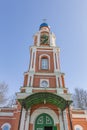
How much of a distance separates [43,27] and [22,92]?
11323mm

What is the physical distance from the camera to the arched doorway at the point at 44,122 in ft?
38.6

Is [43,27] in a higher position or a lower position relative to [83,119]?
higher

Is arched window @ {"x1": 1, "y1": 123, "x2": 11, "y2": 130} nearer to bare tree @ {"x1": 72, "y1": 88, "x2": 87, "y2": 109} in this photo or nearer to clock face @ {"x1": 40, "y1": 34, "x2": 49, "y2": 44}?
clock face @ {"x1": 40, "y1": 34, "x2": 49, "y2": 44}

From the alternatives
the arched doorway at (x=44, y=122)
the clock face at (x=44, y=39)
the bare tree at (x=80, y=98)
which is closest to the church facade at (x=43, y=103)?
the arched doorway at (x=44, y=122)

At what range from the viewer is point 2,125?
1275cm

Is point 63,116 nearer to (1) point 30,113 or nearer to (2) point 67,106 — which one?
(2) point 67,106

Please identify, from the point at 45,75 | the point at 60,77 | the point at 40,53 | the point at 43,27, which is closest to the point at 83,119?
the point at 60,77

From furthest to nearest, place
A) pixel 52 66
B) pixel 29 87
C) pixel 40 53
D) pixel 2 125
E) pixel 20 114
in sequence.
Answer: pixel 40 53 < pixel 52 66 < pixel 29 87 < pixel 2 125 < pixel 20 114

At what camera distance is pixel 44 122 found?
39.4 ft

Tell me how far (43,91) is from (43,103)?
1.22 meters

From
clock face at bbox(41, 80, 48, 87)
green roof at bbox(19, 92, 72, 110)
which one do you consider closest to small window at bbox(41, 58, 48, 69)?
clock face at bbox(41, 80, 48, 87)

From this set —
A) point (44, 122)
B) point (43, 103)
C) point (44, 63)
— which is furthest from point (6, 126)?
point (44, 63)

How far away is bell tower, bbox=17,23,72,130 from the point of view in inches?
458

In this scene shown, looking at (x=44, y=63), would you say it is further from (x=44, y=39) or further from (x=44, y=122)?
(x=44, y=122)
